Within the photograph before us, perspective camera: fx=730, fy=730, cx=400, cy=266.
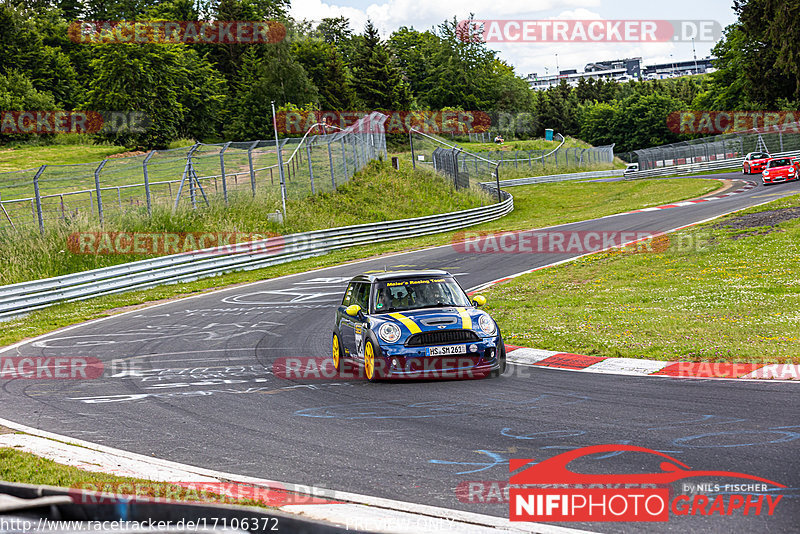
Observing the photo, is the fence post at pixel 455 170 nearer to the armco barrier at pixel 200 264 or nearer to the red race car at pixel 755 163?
the armco barrier at pixel 200 264

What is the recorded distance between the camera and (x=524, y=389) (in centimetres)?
912

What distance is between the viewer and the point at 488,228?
36.6m

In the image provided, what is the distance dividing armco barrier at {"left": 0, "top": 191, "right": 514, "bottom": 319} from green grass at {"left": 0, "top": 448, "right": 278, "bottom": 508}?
14.1 m

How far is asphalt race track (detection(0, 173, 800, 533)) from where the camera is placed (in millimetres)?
5828

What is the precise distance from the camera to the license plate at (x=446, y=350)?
32.1 ft

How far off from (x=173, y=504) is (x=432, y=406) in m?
5.13

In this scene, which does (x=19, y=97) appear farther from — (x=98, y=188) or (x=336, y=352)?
(x=336, y=352)

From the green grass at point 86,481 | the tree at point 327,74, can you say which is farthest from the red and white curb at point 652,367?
the tree at point 327,74

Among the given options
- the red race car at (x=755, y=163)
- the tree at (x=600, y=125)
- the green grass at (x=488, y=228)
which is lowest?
the green grass at (x=488, y=228)

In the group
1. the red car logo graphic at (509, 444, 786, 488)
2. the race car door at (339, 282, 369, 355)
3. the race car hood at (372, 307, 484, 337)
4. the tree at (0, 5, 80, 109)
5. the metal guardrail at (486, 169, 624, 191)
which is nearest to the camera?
the red car logo graphic at (509, 444, 786, 488)

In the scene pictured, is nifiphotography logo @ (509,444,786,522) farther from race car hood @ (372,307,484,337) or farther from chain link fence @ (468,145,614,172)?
chain link fence @ (468,145,614,172)

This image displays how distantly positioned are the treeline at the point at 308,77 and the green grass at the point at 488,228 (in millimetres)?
16707

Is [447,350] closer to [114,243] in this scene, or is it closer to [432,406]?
[432,406]

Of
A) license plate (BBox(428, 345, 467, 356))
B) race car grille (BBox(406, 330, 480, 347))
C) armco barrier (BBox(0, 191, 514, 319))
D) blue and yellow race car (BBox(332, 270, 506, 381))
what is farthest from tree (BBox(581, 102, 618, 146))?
license plate (BBox(428, 345, 467, 356))
